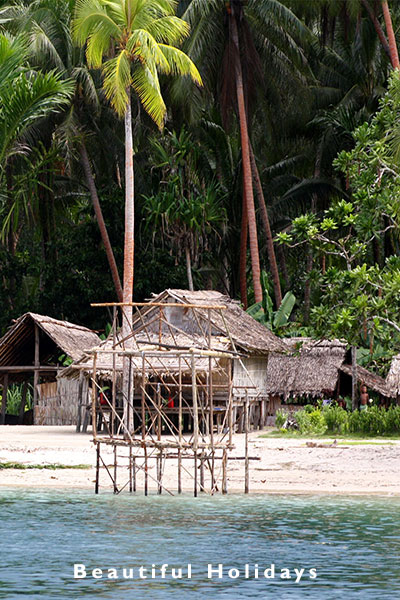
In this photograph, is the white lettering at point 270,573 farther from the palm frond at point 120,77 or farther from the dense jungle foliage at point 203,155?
the dense jungle foliage at point 203,155

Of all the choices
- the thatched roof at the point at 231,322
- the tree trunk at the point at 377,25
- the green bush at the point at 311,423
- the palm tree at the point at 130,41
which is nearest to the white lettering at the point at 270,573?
the green bush at the point at 311,423

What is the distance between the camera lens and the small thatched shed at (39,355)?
1323 inches

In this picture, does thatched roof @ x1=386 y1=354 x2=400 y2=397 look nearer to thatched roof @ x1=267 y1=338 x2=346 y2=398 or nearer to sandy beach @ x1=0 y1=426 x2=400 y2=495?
thatched roof @ x1=267 y1=338 x2=346 y2=398

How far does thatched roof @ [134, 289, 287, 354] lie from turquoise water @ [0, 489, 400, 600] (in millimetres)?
11943

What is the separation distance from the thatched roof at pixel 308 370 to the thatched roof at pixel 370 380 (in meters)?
0.51

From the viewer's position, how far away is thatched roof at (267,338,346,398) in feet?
108

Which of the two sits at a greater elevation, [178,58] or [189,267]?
[178,58]

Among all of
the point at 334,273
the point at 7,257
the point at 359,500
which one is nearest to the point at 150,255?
the point at 7,257

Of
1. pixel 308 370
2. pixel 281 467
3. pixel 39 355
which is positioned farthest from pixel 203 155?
pixel 281 467

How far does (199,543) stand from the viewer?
49.1ft

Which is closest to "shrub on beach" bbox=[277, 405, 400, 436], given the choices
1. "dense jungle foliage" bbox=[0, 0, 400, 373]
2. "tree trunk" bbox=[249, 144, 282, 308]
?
"dense jungle foliage" bbox=[0, 0, 400, 373]

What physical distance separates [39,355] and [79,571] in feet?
75.0

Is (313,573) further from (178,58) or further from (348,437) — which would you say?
(178,58)

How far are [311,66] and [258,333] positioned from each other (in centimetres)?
1561
